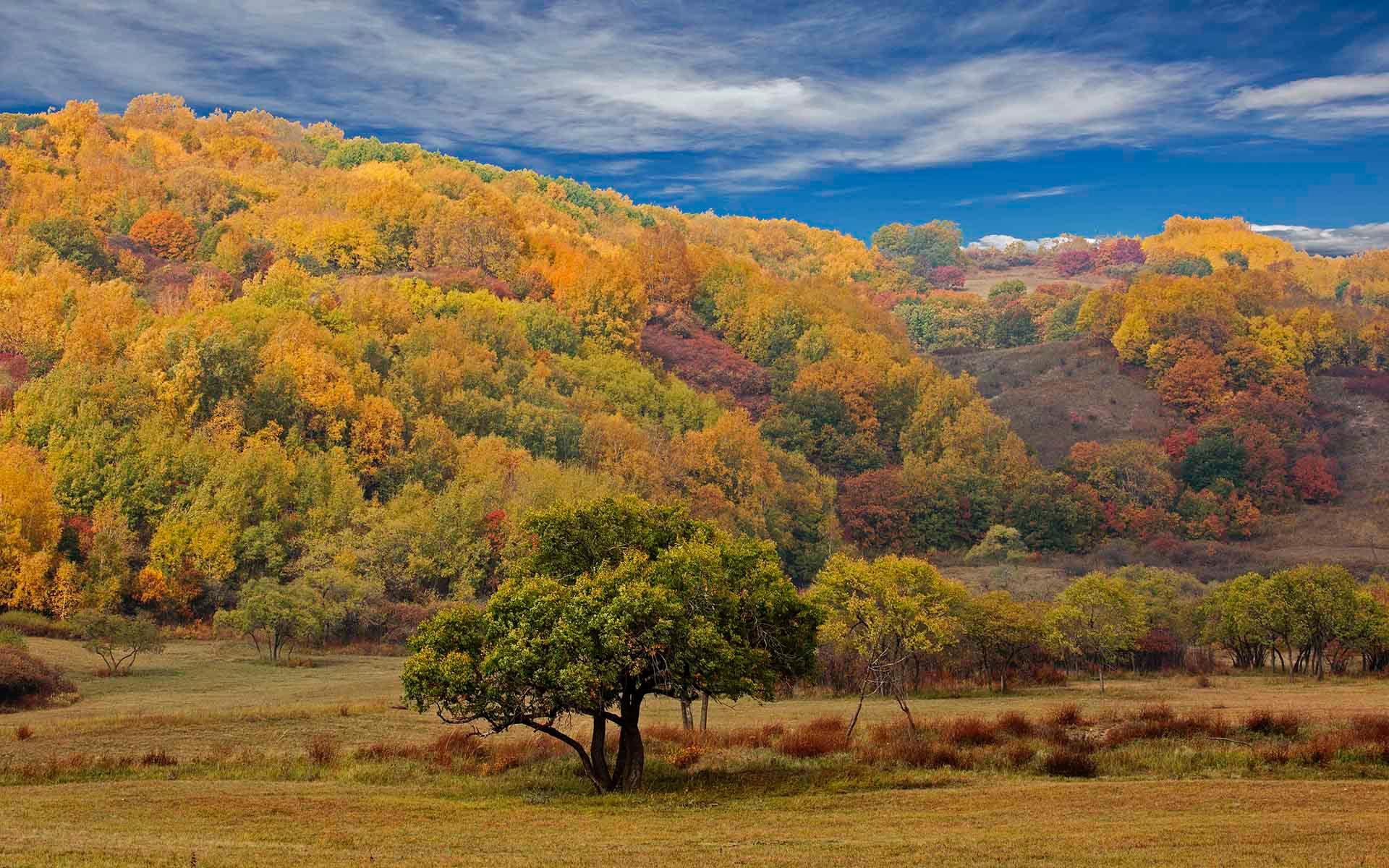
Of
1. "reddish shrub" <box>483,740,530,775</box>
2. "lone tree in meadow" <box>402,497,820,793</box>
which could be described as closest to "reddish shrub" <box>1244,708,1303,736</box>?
"lone tree in meadow" <box>402,497,820,793</box>

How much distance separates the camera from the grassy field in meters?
20.2

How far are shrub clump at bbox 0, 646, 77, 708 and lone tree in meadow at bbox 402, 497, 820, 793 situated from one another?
89.5 feet

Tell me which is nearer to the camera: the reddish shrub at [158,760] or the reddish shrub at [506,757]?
the reddish shrub at [506,757]

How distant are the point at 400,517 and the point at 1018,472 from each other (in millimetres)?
75699

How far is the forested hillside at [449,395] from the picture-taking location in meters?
92.3

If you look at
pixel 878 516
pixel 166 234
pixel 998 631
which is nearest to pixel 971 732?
pixel 998 631

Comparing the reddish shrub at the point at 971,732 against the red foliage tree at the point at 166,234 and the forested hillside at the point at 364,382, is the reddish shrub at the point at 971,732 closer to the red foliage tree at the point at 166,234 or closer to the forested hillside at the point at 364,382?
the forested hillside at the point at 364,382

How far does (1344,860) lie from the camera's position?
18.2m

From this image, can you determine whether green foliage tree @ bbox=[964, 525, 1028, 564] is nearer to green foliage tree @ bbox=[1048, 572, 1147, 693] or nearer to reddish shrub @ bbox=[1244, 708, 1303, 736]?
green foliage tree @ bbox=[1048, 572, 1147, 693]

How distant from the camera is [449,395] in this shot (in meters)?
121

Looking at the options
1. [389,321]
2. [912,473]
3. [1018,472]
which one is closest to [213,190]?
[389,321]

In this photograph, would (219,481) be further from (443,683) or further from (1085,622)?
(443,683)

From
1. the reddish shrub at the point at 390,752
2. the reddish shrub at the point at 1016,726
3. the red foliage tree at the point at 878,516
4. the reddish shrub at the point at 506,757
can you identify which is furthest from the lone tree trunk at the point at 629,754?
the red foliage tree at the point at 878,516

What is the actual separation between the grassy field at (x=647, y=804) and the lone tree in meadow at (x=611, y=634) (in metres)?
2.20
